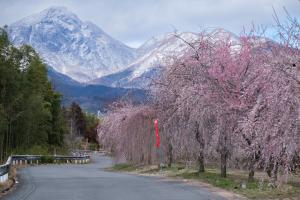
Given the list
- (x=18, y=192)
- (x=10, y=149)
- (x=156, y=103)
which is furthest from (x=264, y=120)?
(x=10, y=149)

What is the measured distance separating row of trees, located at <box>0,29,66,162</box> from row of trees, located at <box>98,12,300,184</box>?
13655 millimetres

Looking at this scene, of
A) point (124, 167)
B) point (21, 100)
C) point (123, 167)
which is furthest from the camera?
point (21, 100)

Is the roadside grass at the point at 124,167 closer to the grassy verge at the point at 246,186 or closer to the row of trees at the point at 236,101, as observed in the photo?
the row of trees at the point at 236,101

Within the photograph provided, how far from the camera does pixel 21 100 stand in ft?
146

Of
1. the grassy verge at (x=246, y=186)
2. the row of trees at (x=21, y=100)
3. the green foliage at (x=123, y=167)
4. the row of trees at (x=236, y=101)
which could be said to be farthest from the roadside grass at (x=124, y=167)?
the row of trees at (x=21, y=100)

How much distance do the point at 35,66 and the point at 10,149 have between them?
9183 mm

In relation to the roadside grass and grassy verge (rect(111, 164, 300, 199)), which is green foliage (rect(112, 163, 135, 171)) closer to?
the roadside grass

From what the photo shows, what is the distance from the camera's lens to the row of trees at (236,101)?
11148mm

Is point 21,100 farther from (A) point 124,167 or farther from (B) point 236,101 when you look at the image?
(B) point 236,101

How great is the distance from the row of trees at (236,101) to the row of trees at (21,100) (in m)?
13.7

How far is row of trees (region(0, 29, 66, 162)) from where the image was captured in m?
39.0

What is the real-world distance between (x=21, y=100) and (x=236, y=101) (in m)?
29.5

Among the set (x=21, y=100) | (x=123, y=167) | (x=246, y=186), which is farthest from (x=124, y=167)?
(x=246, y=186)

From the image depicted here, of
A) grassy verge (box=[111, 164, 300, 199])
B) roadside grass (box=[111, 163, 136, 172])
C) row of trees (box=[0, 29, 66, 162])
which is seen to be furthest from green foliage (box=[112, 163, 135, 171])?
row of trees (box=[0, 29, 66, 162])
